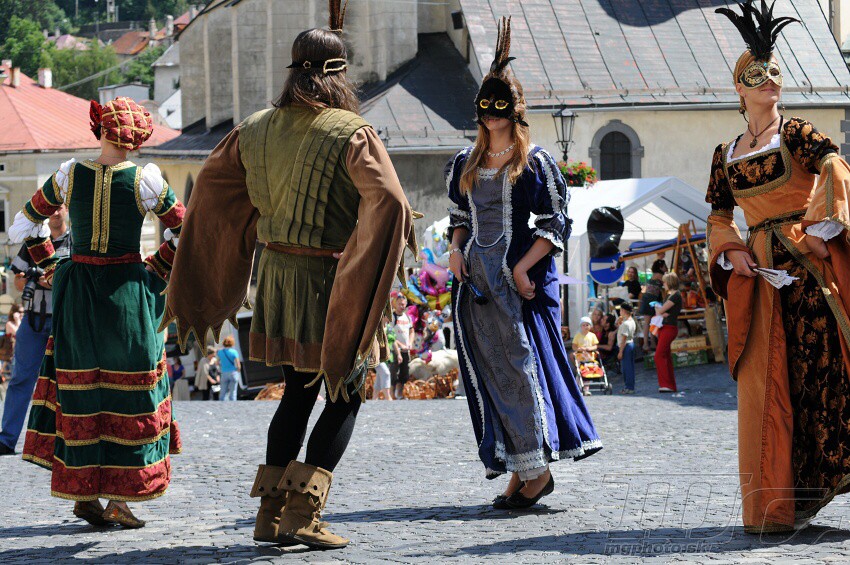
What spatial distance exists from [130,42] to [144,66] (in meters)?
20.3

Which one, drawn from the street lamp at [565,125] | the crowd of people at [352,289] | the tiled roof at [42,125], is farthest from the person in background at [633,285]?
the tiled roof at [42,125]

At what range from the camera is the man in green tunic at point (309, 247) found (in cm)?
555

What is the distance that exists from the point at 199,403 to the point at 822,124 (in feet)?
79.0

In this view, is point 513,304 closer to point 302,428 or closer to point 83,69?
point 302,428

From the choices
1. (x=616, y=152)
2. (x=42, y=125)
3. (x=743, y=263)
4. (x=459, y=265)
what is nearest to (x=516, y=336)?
(x=459, y=265)

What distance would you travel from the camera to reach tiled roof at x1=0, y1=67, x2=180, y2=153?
61469 millimetres

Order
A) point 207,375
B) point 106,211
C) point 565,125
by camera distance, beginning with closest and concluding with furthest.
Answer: point 106,211 → point 207,375 → point 565,125

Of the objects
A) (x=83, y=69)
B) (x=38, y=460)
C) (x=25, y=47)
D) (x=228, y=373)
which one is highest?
(x=83, y=69)

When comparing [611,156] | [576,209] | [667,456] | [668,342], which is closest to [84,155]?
[611,156]

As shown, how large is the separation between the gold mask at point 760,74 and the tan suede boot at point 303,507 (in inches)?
93.1

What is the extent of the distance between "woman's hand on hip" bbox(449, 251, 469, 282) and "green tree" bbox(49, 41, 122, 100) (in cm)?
11004

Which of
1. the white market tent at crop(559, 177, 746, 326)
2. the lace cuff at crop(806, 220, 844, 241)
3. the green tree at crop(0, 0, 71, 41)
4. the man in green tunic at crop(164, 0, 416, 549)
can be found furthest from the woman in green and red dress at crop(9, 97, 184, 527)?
the green tree at crop(0, 0, 71, 41)

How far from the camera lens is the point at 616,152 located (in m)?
35.0

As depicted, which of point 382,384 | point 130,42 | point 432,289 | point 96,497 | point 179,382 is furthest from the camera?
point 130,42
